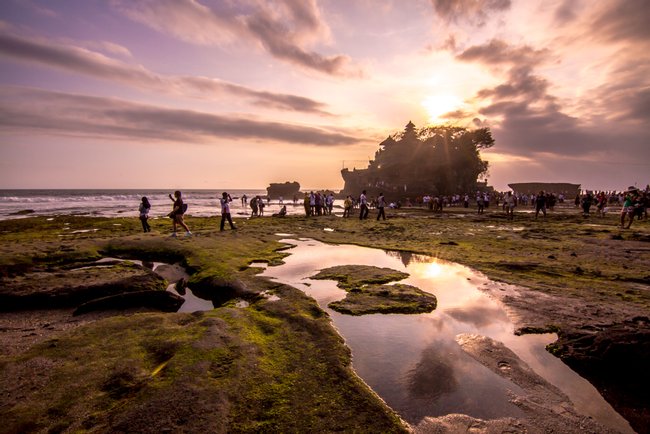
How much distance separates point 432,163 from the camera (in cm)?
7431

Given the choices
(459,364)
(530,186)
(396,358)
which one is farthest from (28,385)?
(530,186)

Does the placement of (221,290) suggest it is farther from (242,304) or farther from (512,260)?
(512,260)

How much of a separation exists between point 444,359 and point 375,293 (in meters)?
3.13

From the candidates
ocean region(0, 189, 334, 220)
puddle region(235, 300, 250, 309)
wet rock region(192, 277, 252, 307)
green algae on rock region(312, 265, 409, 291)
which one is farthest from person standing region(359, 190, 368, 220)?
puddle region(235, 300, 250, 309)

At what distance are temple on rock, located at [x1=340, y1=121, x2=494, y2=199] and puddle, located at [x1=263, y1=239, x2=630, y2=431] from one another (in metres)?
58.9

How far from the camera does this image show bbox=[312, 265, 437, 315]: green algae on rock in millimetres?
7027

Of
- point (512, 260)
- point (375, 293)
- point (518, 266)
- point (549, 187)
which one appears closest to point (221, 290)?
point (375, 293)

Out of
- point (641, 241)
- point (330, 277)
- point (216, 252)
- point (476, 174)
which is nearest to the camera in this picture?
point (330, 277)

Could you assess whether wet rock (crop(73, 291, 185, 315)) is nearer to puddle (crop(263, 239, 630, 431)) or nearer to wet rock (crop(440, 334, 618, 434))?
puddle (crop(263, 239, 630, 431))

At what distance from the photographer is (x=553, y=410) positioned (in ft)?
12.4

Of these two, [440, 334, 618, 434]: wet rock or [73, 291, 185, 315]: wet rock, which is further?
[73, 291, 185, 315]: wet rock

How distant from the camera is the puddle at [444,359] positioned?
3865 millimetres

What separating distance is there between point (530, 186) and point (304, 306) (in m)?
113

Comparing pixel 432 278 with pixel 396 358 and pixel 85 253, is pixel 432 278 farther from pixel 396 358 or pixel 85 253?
pixel 85 253
